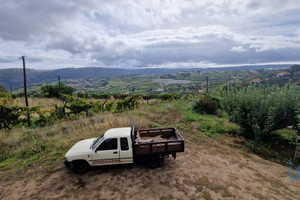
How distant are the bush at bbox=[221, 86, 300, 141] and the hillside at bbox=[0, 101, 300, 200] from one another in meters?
1.36

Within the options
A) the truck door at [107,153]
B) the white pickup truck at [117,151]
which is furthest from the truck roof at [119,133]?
the truck door at [107,153]

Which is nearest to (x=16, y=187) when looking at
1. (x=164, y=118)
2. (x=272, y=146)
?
(x=164, y=118)

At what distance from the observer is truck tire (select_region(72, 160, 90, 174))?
5783mm

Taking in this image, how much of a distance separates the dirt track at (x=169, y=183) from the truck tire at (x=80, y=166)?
0.20 meters

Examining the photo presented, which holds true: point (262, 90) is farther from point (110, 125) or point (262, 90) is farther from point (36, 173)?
point (36, 173)

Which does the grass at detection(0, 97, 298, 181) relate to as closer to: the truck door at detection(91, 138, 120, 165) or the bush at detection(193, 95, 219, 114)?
the truck door at detection(91, 138, 120, 165)

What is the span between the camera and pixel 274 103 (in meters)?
7.92

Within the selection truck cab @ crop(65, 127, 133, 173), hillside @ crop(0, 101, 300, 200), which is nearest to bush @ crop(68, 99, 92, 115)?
hillside @ crop(0, 101, 300, 200)

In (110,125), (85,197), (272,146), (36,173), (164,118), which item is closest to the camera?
(85,197)

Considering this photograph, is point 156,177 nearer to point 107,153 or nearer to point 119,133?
point 107,153

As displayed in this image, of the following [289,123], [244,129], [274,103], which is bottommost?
[244,129]

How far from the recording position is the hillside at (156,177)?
15.8ft

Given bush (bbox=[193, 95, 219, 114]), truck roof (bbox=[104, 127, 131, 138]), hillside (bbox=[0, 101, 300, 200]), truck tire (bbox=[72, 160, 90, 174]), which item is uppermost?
truck roof (bbox=[104, 127, 131, 138])

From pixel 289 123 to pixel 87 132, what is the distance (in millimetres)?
10907
